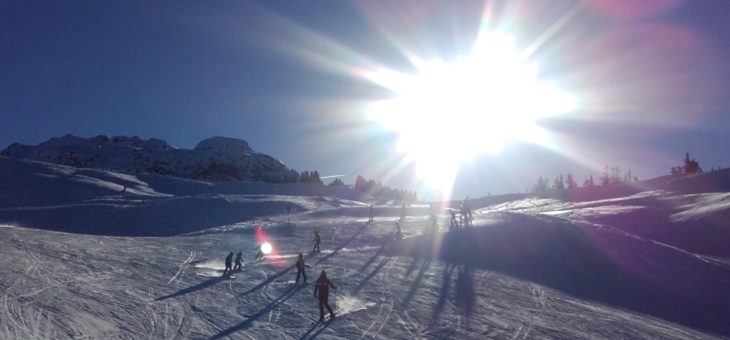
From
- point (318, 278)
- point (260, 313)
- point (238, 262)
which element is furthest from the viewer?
point (238, 262)

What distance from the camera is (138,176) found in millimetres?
90375

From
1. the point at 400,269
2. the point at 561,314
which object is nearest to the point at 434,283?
the point at 400,269

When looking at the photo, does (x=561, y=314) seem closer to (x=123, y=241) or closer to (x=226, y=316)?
(x=226, y=316)

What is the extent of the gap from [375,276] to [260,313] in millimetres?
8757

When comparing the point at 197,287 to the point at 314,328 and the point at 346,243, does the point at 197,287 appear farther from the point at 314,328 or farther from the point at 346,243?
the point at 346,243

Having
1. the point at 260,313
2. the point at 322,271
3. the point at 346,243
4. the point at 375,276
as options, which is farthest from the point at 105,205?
the point at 322,271

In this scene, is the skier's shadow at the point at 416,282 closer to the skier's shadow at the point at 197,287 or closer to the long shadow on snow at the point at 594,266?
the long shadow on snow at the point at 594,266

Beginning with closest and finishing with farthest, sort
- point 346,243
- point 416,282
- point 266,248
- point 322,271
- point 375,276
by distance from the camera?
1. point 322,271
2. point 416,282
3. point 375,276
4. point 266,248
5. point 346,243

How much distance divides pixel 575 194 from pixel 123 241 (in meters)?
65.1

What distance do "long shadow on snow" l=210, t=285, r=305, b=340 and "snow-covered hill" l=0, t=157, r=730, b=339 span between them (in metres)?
0.07

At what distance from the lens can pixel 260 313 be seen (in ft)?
56.5

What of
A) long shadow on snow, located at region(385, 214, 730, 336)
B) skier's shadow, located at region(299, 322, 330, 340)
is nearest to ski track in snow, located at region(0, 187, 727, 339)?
skier's shadow, located at region(299, 322, 330, 340)

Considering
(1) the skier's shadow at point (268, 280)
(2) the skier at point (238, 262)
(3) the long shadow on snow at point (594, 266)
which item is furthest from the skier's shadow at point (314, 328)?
(2) the skier at point (238, 262)

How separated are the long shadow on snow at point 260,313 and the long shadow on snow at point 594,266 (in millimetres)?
6421
